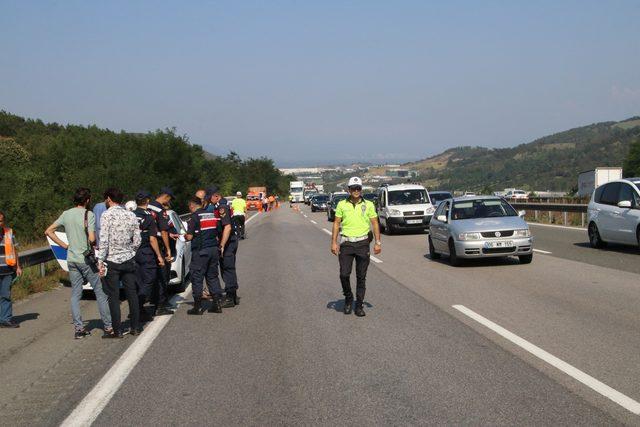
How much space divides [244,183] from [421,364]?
12621 centimetres

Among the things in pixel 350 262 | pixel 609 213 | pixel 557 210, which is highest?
pixel 350 262

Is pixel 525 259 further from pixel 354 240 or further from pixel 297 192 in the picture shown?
pixel 297 192

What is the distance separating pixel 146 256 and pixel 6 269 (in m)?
1.78

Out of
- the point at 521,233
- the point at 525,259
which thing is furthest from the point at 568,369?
the point at 525,259

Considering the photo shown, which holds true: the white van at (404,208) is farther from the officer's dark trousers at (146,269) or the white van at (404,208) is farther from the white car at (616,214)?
the officer's dark trousers at (146,269)

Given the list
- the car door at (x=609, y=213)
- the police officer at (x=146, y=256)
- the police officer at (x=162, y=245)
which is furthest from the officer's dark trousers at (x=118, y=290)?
the car door at (x=609, y=213)

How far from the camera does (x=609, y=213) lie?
55.4 ft

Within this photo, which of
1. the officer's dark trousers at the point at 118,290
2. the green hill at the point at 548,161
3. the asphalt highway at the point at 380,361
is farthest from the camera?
the green hill at the point at 548,161

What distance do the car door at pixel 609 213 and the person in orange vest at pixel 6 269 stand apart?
13368 mm

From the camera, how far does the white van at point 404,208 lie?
25953 millimetres

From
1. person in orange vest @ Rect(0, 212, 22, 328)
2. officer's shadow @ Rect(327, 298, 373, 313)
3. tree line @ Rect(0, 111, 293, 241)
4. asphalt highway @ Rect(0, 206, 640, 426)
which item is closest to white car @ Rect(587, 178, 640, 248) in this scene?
asphalt highway @ Rect(0, 206, 640, 426)

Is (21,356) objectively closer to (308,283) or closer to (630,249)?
(308,283)

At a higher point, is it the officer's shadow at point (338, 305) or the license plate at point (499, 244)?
the license plate at point (499, 244)

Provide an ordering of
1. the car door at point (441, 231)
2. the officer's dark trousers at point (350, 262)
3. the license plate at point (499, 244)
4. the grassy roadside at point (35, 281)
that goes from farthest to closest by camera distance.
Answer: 1. the car door at point (441, 231)
2. the license plate at point (499, 244)
3. the grassy roadside at point (35, 281)
4. the officer's dark trousers at point (350, 262)
